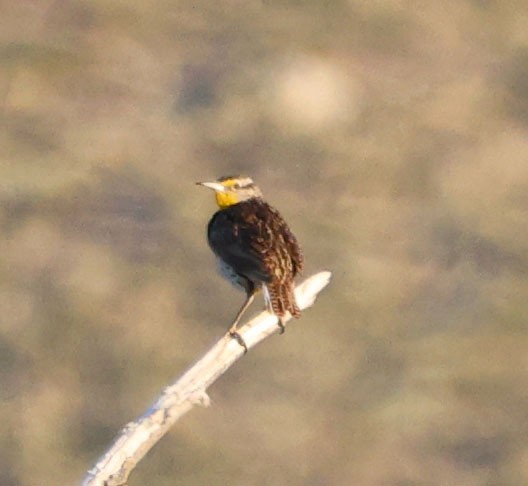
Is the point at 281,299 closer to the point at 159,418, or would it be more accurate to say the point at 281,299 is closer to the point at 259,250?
the point at 259,250

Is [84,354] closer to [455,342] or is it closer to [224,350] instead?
[455,342]

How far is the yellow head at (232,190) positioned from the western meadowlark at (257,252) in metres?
0.09

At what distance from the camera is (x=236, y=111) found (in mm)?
16672

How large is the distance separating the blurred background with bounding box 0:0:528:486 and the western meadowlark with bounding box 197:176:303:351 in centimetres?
336

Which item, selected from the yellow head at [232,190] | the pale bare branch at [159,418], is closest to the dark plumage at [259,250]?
the yellow head at [232,190]

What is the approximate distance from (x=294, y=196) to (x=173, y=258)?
165 centimetres

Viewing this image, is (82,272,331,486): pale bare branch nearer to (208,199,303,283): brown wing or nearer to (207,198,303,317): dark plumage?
(207,198,303,317): dark plumage

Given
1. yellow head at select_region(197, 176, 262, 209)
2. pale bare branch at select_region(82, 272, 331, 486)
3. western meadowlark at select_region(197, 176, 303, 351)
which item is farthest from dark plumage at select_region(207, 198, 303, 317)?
pale bare branch at select_region(82, 272, 331, 486)

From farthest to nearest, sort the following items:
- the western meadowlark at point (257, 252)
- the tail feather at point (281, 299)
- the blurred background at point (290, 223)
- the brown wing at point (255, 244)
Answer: the blurred background at point (290, 223) → the brown wing at point (255, 244) → the western meadowlark at point (257, 252) → the tail feather at point (281, 299)

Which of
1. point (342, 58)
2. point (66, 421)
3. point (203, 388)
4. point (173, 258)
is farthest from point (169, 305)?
point (203, 388)

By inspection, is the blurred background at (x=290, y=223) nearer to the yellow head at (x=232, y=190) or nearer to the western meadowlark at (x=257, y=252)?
the yellow head at (x=232, y=190)

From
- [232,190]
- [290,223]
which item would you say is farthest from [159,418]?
[290,223]

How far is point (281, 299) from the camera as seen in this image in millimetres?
7055

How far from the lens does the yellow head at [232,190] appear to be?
8.12 meters
